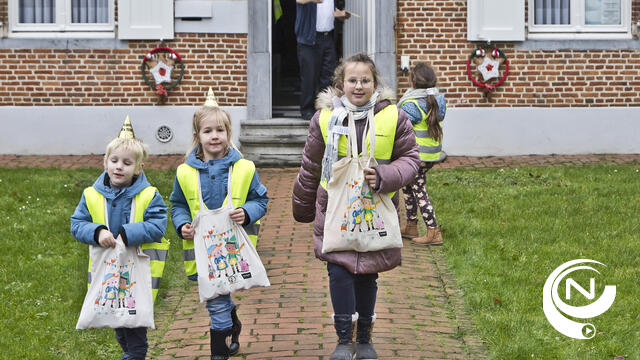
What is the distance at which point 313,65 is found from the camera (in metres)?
13.0

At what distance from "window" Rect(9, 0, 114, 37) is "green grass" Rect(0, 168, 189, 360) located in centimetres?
283

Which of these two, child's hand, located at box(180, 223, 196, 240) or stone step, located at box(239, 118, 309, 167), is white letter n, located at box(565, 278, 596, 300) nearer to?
child's hand, located at box(180, 223, 196, 240)

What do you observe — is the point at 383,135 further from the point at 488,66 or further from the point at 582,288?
the point at 488,66

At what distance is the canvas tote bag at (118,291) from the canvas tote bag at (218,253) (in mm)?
341

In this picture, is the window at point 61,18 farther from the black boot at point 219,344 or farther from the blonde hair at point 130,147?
the black boot at point 219,344

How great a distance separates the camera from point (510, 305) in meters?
6.61

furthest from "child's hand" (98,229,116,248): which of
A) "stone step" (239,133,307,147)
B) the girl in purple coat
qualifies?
"stone step" (239,133,307,147)

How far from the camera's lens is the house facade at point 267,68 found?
43.8 ft

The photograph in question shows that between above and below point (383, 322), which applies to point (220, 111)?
above

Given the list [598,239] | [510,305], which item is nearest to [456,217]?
[598,239]

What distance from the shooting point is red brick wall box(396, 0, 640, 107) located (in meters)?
13.3

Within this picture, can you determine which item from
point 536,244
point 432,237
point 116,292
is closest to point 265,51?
point 432,237

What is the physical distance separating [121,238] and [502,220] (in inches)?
197

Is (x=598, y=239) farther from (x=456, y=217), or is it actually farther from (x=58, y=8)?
(x=58, y=8)
